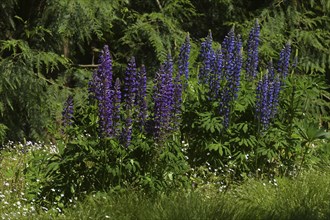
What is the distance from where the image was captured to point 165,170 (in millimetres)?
5391

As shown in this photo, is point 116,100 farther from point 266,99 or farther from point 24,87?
point 24,87

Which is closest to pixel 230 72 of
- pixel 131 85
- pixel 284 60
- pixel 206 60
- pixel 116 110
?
pixel 206 60

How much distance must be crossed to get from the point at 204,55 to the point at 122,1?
2227 millimetres

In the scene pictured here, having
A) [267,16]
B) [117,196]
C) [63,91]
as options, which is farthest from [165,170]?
[267,16]

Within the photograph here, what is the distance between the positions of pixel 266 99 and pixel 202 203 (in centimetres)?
163

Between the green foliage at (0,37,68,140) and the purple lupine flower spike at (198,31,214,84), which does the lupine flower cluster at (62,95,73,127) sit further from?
the green foliage at (0,37,68,140)

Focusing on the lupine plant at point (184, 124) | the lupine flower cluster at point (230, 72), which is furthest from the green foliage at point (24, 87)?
the lupine flower cluster at point (230, 72)

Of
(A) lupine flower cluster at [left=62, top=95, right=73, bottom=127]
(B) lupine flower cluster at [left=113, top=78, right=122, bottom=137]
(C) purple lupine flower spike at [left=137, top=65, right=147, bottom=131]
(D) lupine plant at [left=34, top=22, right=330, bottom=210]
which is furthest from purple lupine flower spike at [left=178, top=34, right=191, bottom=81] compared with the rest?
(A) lupine flower cluster at [left=62, top=95, right=73, bottom=127]

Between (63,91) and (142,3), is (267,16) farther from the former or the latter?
(63,91)

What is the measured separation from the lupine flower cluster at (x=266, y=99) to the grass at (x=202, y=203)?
2.01 feet

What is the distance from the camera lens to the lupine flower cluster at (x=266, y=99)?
6156 millimetres

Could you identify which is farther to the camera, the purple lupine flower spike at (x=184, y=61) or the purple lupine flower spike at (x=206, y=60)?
the purple lupine flower spike at (x=206, y=60)

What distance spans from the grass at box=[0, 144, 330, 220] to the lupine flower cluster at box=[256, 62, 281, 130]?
61 cm

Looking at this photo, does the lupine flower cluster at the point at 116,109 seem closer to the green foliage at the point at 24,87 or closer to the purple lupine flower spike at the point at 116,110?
the purple lupine flower spike at the point at 116,110
